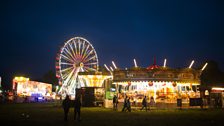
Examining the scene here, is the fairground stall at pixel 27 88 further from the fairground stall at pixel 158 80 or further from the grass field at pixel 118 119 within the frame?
the grass field at pixel 118 119

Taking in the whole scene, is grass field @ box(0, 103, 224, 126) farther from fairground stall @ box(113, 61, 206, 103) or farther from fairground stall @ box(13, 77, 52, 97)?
fairground stall @ box(13, 77, 52, 97)

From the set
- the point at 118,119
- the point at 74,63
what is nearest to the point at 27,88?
the point at 74,63

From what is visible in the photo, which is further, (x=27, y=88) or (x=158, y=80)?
(x=27, y=88)

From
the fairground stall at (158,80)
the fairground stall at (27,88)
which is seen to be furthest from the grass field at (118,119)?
the fairground stall at (27,88)

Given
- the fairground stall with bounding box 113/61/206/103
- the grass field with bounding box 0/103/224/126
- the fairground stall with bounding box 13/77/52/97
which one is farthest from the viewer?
the fairground stall with bounding box 13/77/52/97

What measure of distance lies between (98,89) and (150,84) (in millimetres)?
8239

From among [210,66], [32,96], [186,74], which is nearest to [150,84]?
[186,74]

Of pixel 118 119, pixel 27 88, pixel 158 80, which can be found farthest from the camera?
pixel 27 88

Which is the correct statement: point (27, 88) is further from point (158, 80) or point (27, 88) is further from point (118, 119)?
point (118, 119)

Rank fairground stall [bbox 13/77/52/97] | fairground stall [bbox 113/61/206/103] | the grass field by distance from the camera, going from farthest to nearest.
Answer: fairground stall [bbox 13/77/52/97] → fairground stall [bbox 113/61/206/103] → the grass field

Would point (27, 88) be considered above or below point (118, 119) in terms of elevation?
above

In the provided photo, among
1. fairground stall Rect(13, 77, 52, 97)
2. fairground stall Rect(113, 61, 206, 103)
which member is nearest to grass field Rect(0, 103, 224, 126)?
fairground stall Rect(113, 61, 206, 103)

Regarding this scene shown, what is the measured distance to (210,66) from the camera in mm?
85438

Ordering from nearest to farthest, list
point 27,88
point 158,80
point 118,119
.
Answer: point 118,119 → point 158,80 → point 27,88
